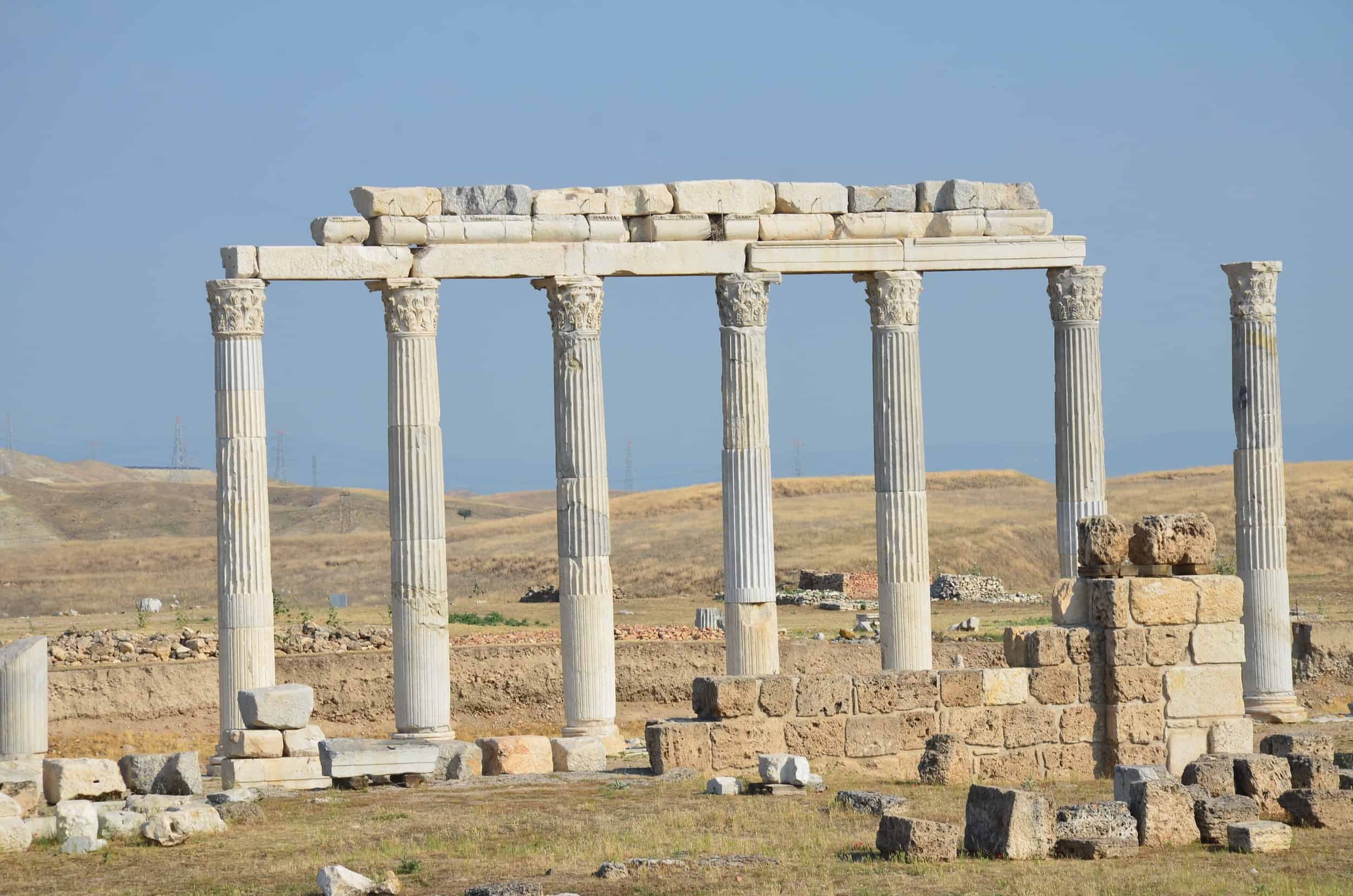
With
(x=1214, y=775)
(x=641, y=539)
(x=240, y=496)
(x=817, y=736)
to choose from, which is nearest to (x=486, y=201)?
(x=240, y=496)

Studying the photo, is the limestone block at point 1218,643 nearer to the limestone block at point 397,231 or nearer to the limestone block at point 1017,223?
the limestone block at point 1017,223

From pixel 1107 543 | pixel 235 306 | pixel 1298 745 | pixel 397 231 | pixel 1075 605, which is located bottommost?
pixel 1298 745

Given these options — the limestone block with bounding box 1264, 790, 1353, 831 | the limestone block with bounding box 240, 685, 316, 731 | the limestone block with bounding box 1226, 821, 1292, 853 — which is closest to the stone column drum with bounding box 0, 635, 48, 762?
the limestone block with bounding box 240, 685, 316, 731

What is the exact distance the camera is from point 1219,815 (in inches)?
762

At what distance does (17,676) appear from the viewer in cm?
2597

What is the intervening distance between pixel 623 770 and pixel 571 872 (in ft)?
29.0

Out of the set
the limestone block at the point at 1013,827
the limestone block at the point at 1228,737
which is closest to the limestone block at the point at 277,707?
the limestone block at the point at 1013,827

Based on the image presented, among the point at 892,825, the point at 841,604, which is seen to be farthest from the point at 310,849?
the point at 841,604

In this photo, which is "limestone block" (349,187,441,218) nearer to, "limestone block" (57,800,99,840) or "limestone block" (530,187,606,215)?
"limestone block" (530,187,606,215)

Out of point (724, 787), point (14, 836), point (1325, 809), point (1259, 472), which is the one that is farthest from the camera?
point (1259, 472)

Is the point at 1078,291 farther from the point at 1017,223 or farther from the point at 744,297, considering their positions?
the point at 744,297

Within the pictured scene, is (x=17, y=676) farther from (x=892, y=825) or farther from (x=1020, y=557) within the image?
(x=1020, y=557)

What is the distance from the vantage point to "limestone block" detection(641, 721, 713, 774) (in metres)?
25.7

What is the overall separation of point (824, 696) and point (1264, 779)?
6.43 meters
